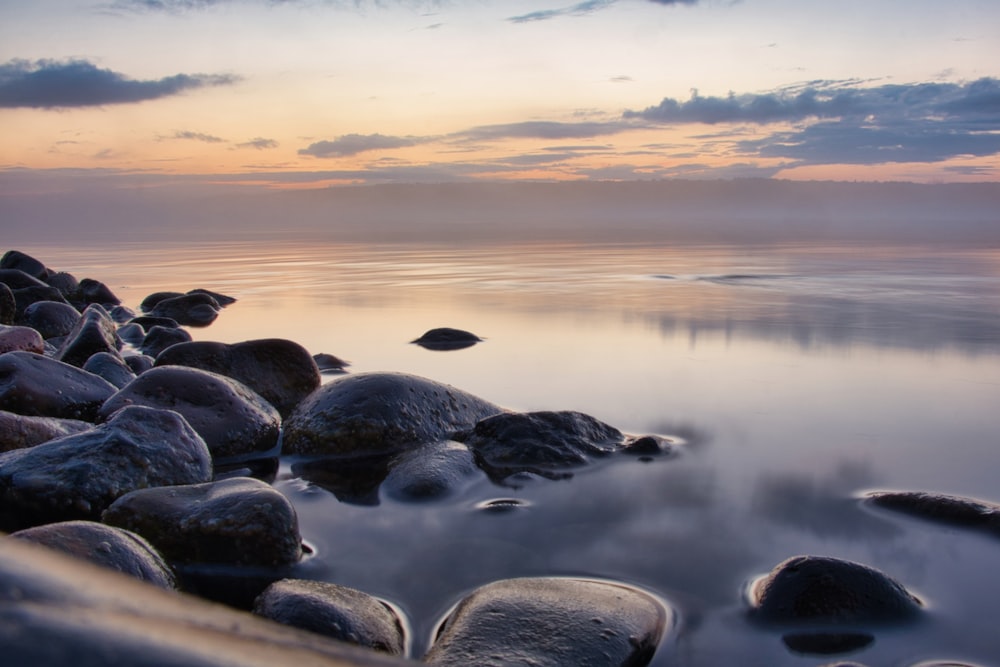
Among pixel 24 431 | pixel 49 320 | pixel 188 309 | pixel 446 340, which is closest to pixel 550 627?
pixel 24 431

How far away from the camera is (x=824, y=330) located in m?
12.0

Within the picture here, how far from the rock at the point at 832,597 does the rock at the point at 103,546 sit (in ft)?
8.19

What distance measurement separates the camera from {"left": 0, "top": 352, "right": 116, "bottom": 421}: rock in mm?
5480

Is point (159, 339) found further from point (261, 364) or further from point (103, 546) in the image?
point (103, 546)

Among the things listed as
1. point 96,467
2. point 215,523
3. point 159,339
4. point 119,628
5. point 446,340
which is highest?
point 119,628

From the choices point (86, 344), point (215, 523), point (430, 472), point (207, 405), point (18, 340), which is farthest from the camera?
point (86, 344)

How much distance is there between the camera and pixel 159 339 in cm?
1025

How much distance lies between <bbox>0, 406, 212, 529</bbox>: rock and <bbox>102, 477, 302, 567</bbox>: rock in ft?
0.90

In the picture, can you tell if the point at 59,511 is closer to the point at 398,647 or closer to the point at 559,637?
the point at 398,647

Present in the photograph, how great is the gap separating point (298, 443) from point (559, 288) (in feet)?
41.2

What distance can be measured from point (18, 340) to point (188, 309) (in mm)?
7062

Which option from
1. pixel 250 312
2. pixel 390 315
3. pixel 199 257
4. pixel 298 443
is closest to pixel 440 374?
pixel 298 443

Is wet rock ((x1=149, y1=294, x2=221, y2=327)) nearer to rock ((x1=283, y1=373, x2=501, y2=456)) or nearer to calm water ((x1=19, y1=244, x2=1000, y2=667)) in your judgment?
calm water ((x1=19, y1=244, x2=1000, y2=667))

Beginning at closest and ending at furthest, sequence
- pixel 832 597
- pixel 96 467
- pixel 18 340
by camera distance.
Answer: pixel 832 597
pixel 96 467
pixel 18 340
